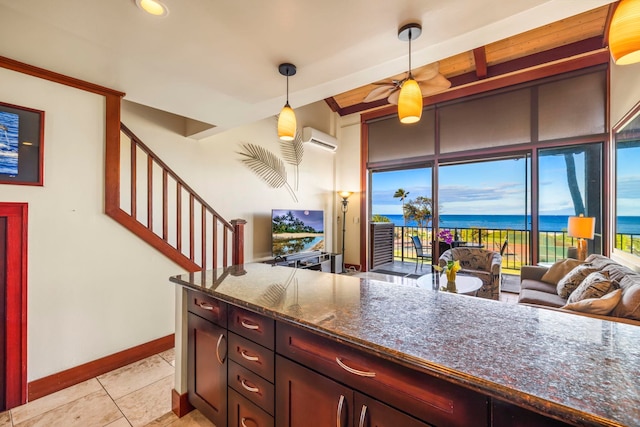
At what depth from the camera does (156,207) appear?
11.6 feet

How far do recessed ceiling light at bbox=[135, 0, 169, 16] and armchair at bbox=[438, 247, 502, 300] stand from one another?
411cm

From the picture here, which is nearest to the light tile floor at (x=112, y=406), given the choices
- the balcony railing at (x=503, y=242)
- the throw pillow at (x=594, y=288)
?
the throw pillow at (x=594, y=288)

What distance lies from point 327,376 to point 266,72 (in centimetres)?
212

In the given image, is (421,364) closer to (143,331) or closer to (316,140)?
(143,331)

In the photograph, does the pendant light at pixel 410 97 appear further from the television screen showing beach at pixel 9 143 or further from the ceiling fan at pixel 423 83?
the television screen showing beach at pixel 9 143

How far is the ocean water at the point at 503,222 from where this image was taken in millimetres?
4500

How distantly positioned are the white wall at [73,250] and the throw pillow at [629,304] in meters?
3.78

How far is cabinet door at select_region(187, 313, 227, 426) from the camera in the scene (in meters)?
1.56

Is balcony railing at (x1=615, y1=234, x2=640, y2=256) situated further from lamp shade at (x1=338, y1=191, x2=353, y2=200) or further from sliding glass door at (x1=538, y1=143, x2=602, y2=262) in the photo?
lamp shade at (x1=338, y1=191, x2=353, y2=200)

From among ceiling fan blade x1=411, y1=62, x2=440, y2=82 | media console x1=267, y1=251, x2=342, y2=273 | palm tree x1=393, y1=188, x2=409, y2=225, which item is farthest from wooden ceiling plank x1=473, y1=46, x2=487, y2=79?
media console x1=267, y1=251, x2=342, y2=273

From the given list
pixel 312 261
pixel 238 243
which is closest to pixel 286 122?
pixel 238 243

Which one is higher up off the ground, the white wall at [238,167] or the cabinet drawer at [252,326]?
the white wall at [238,167]

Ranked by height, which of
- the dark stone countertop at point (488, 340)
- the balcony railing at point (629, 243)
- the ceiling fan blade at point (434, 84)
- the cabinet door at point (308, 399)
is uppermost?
the ceiling fan blade at point (434, 84)

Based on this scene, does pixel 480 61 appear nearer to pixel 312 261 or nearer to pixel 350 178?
pixel 350 178
